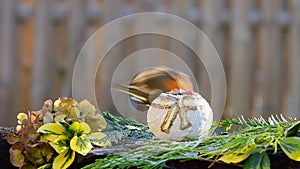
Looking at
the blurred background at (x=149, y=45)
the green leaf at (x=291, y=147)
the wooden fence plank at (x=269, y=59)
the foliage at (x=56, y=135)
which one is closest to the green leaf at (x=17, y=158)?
the foliage at (x=56, y=135)

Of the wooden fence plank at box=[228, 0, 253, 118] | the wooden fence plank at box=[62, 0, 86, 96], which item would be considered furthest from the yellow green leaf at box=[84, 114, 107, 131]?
the wooden fence plank at box=[228, 0, 253, 118]

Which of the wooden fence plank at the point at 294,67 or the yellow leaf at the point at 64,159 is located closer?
the yellow leaf at the point at 64,159

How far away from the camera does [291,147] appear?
51 cm

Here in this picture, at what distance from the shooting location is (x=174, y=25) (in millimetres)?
2162

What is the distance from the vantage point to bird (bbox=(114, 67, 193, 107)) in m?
0.71

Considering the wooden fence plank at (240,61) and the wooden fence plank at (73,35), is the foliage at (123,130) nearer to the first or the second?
the wooden fence plank at (73,35)

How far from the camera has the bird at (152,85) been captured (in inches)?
27.9

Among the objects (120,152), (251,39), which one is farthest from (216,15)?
(120,152)

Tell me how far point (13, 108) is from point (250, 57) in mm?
956

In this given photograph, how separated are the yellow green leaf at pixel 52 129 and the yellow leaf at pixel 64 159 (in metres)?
0.02

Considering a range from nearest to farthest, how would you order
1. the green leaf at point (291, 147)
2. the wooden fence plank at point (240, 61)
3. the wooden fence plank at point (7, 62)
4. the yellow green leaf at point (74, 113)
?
the green leaf at point (291, 147) → the yellow green leaf at point (74, 113) → the wooden fence plank at point (7, 62) → the wooden fence plank at point (240, 61)

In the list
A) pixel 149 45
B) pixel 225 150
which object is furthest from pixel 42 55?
pixel 225 150

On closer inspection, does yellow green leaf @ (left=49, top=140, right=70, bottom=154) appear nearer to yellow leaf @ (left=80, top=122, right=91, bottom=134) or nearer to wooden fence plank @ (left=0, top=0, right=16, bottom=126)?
yellow leaf @ (left=80, top=122, right=91, bottom=134)

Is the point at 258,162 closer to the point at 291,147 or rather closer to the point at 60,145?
the point at 291,147
